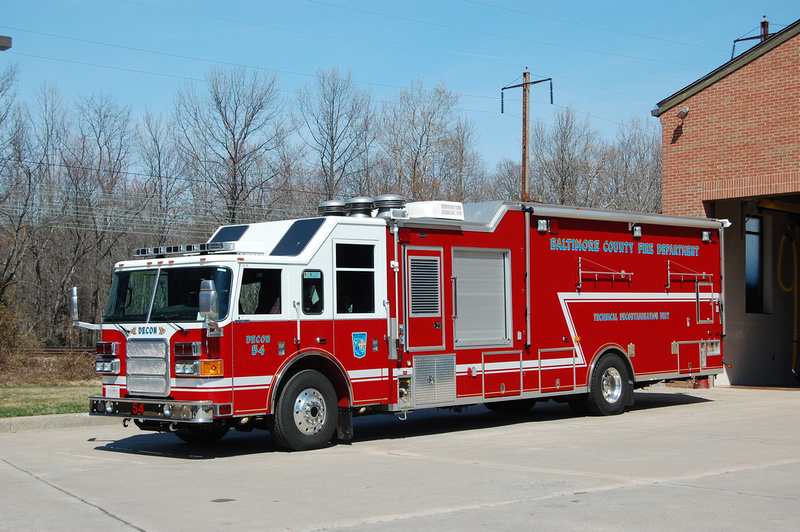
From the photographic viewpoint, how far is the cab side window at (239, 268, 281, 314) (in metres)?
10.6

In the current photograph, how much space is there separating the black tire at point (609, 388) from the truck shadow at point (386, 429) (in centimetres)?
49

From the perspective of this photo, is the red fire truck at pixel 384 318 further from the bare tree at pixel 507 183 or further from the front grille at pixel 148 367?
the bare tree at pixel 507 183

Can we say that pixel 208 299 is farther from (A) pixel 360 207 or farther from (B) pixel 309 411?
(A) pixel 360 207

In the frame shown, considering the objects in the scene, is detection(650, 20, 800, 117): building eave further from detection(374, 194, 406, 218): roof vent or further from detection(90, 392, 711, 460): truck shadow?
detection(374, 194, 406, 218): roof vent

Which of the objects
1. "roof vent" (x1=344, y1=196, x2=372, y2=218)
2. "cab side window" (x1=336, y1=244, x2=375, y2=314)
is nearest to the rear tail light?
"cab side window" (x1=336, y1=244, x2=375, y2=314)

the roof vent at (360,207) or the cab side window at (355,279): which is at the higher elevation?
the roof vent at (360,207)

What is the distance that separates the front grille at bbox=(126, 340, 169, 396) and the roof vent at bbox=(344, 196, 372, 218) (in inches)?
127

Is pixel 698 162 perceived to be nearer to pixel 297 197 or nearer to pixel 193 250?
pixel 193 250

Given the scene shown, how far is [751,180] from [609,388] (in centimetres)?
774

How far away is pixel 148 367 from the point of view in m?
10.7

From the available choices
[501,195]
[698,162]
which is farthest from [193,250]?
[501,195]

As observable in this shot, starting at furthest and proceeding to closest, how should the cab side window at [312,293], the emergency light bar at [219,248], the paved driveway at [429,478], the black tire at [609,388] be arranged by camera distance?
1. the black tire at [609,388]
2. the cab side window at [312,293]
3. the emergency light bar at [219,248]
4. the paved driveway at [429,478]

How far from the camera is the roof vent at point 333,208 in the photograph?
12234 millimetres

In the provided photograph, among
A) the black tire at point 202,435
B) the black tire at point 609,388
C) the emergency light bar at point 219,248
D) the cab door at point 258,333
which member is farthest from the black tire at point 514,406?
the emergency light bar at point 219,248
